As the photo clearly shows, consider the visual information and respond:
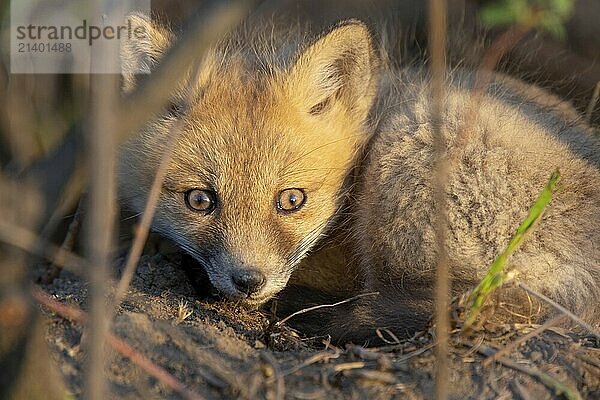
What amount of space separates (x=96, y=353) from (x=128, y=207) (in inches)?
75.5

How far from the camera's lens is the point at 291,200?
3.13 metres

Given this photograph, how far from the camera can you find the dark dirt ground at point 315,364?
7.13 ft

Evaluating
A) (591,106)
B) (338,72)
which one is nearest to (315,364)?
(338,72)

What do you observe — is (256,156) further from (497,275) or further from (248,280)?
(497,275)

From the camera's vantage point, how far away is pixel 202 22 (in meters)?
1.92

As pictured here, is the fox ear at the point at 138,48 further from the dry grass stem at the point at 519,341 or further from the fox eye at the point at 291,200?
the dry grass stem at the point at 519,341

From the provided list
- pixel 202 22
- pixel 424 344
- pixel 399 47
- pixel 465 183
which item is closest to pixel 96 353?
pixel 202 22

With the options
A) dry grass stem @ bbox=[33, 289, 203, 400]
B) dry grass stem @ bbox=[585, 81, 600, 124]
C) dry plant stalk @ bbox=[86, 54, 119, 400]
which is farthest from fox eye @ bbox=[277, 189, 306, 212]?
dry plant stalk @ bbox=[86, 54, 119, 400]

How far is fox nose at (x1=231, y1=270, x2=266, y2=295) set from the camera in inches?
112

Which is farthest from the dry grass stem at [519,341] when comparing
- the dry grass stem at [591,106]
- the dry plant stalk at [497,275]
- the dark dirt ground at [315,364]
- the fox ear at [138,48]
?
the fox ear at [138,48]

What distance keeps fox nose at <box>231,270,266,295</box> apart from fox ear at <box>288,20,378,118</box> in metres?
0.84

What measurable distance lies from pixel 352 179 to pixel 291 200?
348mm

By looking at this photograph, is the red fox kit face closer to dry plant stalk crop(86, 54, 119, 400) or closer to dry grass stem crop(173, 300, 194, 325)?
dry grass stem crop(173, 300, 194, 325)

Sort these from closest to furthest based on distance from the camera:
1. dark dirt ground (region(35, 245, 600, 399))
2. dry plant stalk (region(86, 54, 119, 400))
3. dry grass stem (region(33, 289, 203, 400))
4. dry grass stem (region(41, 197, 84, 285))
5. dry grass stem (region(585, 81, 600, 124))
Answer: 1. dry plant stalk (region(86, 54, 119, 400))
2. dry grass stem (region(33, 289, 203, 400))
3. dark dirt ground (region(35, 245, 600, 399))
4. dry grass stem (region(41, 197, 84, 285))
5. dry grass stem (region(585, 81, 600, 124))
